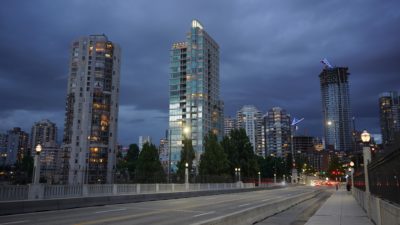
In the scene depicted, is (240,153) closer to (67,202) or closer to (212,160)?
(212,160)

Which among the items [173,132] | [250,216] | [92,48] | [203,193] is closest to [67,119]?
[92,48]

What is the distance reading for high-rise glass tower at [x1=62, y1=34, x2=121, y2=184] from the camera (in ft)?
483

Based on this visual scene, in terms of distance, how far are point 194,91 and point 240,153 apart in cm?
8690

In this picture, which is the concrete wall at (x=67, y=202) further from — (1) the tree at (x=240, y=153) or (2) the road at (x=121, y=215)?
(1) the tree at (x=240, y=153)

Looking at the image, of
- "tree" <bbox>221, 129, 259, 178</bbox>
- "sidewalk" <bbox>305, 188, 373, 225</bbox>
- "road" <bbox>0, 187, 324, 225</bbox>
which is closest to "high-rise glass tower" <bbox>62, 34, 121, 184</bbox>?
"tree" <bbox>221, 129, 259, 178</bbox>

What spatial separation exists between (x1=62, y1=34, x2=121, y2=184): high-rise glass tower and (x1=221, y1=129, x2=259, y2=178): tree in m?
70.0

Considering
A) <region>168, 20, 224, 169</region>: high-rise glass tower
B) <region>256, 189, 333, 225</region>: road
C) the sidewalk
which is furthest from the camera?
<region>168, 20, 224, 169</region>: high-rise glass tower

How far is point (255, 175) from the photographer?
3706 inches

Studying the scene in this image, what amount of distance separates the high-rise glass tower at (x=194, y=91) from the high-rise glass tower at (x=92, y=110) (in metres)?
29.3

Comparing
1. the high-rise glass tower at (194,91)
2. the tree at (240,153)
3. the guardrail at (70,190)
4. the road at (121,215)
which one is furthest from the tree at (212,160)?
the high-rise glass tower at (194,91)

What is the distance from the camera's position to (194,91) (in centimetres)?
17288

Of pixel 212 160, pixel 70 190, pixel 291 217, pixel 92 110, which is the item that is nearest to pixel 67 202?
pixel 70 190

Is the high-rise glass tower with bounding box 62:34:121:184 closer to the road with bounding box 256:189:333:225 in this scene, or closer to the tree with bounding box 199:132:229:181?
the tree with bounding box 199:132:229:181

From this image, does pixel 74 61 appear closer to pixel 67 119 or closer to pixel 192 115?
pixel 67 119
